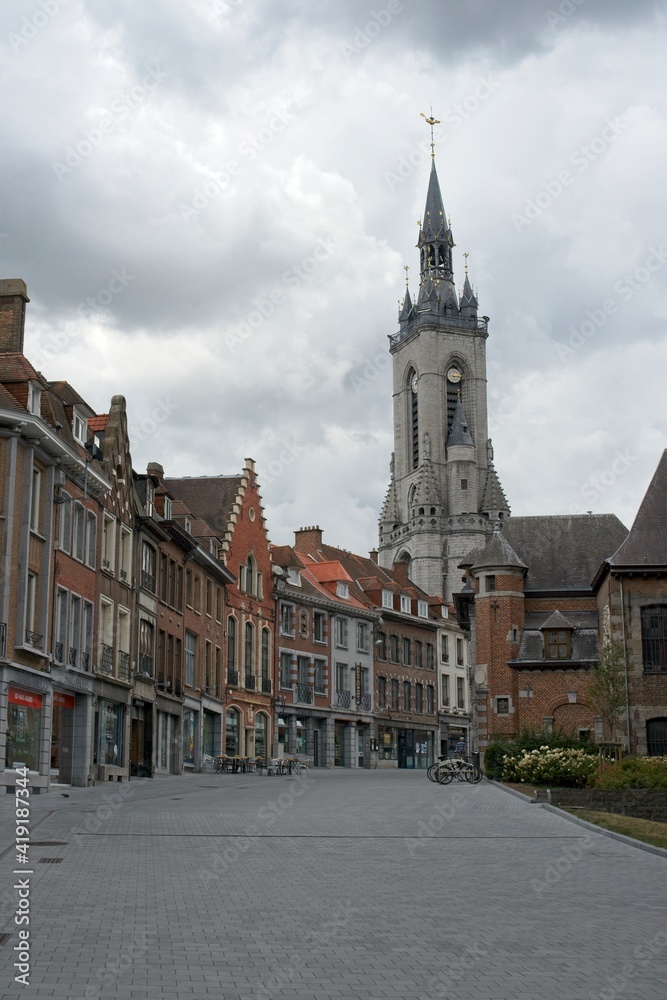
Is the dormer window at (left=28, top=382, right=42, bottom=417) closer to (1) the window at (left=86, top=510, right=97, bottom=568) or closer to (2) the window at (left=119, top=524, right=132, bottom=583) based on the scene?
(1) the window at (left=86, top=510, right=97, bottom=568)

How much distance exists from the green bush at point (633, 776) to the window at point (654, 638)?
1052 cm

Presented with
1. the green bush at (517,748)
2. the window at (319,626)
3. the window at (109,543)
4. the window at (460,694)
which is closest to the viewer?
the window at (109,543)

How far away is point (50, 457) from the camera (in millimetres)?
32000

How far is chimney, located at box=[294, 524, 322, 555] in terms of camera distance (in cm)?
7616

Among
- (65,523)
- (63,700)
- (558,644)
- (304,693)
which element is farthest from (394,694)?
(65,523)

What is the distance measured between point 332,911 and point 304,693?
5229cm

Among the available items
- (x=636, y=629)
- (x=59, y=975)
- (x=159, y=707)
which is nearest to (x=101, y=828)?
(x=59, y=975)

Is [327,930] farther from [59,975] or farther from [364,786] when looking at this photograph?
[364,786]

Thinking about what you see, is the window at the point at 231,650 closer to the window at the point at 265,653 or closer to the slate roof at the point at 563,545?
the window at the point at 265,653

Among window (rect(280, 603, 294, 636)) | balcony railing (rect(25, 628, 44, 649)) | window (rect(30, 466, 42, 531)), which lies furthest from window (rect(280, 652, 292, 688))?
window (rect(30, 466, 42, 531))

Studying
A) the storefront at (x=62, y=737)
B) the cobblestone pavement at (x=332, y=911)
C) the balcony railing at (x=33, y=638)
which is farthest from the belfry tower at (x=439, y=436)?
the cobblestone pavement at (x=332, y=911)

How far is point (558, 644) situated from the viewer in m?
53.1

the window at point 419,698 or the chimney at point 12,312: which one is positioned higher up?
the chimney at point 12,312

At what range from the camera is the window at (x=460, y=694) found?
82375 millimetres
